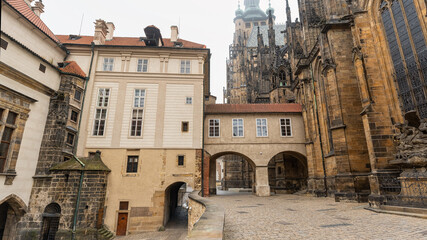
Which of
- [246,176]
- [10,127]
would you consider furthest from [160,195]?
[246,176]

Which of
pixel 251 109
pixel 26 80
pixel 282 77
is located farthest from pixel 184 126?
pixel 282 77

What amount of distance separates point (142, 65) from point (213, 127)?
8217 millimetres

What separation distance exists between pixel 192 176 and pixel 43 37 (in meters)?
15.7

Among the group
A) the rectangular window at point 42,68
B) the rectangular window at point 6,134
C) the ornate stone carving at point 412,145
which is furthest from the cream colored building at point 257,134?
the rectangular window at point 6,134

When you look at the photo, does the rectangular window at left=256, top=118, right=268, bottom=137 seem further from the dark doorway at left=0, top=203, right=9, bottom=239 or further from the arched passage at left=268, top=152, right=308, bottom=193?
the dark doorway at left=0, top=203, right=9, bottom=239

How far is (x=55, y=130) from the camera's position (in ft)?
54.7

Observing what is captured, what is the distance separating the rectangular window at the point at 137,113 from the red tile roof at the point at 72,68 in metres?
4.61

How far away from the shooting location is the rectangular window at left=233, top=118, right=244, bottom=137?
2062 centimetres

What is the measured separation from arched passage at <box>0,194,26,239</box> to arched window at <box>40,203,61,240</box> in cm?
136

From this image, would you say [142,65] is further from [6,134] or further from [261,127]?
[261,127]

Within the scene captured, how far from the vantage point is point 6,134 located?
14531 millimetres

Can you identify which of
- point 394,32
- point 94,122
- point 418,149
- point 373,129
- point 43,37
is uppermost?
point 43,37

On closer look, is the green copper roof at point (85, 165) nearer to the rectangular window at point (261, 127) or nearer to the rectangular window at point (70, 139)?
the rectangular window at point (70, 139)

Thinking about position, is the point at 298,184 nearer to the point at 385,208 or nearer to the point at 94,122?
the point at 385,208
